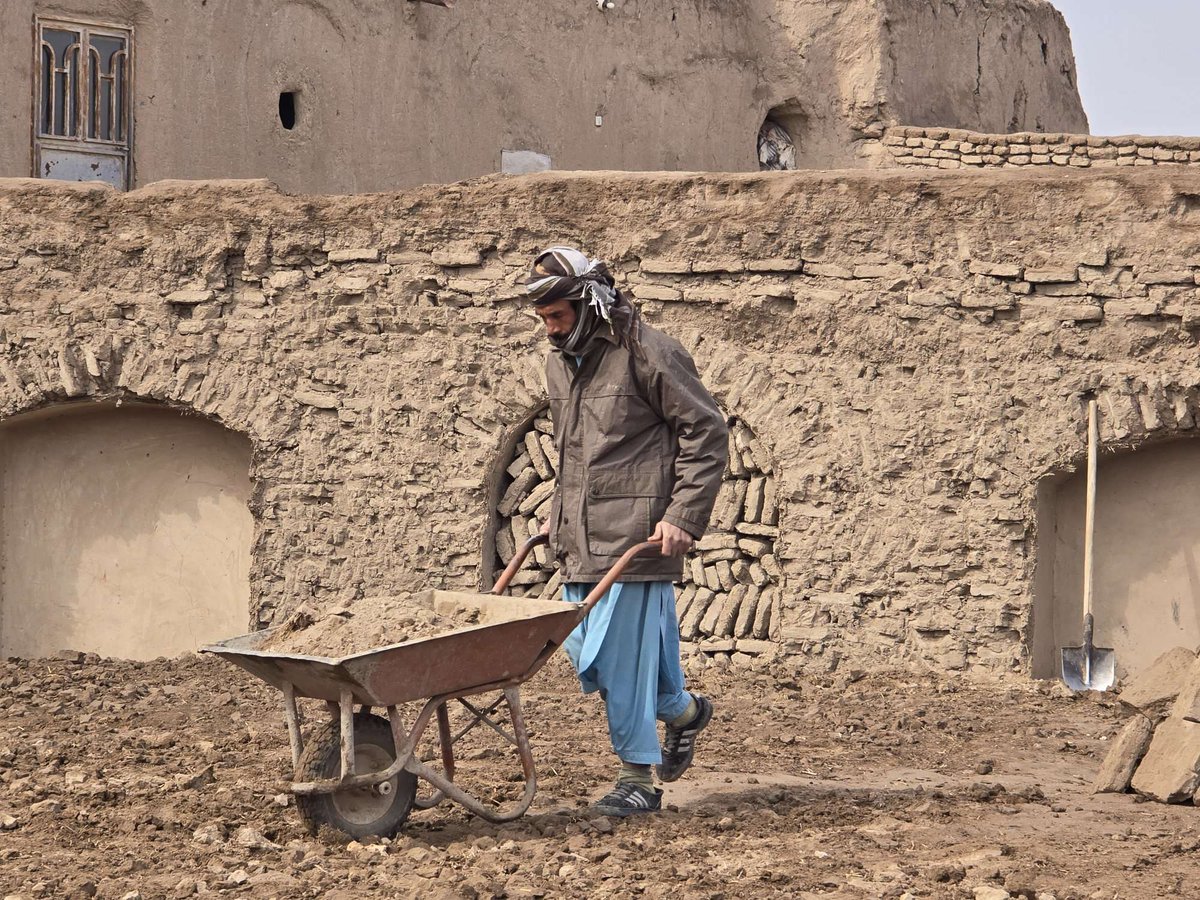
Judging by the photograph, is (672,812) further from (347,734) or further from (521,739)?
(347,734)

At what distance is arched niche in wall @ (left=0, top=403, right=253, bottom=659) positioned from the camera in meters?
8.33

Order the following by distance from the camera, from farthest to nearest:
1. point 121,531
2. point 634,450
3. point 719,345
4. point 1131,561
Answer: point 121,531, point 719,345, point 1131,561, point 634,450

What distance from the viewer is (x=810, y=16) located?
1423 cm

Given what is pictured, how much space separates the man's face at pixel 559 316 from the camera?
4.68 metres

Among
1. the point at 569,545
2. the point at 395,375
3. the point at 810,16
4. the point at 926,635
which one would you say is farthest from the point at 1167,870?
the point at 810,16

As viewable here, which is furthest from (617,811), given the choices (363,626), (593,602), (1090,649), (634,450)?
(1090,649)

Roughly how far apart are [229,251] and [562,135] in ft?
17.2

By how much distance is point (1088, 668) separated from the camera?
7.19m

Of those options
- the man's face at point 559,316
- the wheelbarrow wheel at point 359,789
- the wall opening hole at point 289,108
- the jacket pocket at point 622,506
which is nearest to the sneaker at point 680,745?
the jacket pocket at point 622,506

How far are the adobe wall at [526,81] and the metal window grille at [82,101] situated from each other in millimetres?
94

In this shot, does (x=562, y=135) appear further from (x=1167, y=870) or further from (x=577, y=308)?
(x=1167, y=870)

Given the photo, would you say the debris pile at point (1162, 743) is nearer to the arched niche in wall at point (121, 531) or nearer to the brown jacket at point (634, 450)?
the brown jacket at point (634, 450)

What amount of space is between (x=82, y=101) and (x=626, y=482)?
A: 25.1 feet

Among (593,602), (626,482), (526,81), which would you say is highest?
(526,81)
